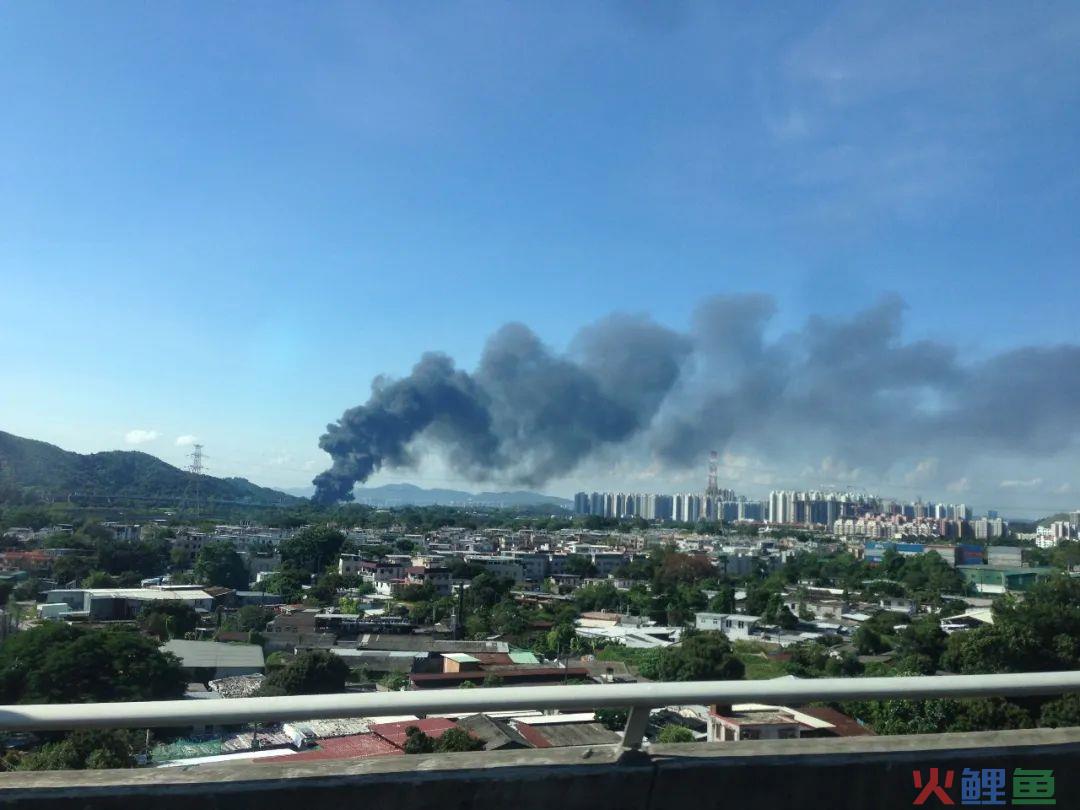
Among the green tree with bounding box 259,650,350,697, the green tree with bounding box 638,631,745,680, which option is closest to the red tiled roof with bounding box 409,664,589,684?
the green tree with bounding box 259,650,350,697

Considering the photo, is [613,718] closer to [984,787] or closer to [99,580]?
[984,787]

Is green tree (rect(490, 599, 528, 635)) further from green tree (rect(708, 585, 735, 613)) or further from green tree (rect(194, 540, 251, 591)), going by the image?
green tree (rect(708, 585, 735, 613))

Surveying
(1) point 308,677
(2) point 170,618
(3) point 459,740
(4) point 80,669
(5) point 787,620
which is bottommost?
(5) point 787,620

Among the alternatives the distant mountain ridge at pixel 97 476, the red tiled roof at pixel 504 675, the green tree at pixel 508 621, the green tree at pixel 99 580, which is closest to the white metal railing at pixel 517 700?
the red tiled roof at pixel 504 675

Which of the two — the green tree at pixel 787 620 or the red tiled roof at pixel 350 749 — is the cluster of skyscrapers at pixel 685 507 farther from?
the red tiled roof at pixel 350 749

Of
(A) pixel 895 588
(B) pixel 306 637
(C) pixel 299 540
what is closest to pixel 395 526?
(C) pixel 299 540

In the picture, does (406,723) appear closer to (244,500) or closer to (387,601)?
(387,601)

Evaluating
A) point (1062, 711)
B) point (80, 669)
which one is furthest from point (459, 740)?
point (80, 669)
